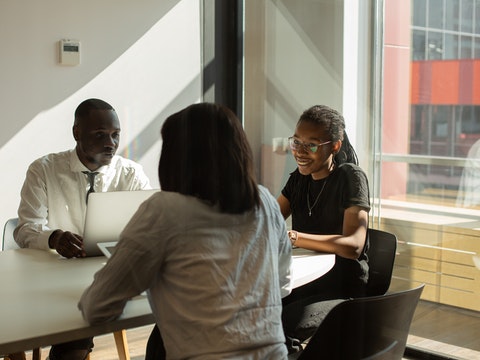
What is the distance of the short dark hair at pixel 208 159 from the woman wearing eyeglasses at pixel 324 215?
71cm

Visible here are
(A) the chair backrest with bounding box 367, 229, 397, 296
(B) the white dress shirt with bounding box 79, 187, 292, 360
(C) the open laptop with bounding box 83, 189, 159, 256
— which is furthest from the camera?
(A) the chair backrest with bounding box 367, 229, 397, 296

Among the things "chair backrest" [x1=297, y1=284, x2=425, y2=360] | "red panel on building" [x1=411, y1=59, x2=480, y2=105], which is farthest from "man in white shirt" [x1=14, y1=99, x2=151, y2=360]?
"red panel on building" [x1=411, y1=59, x2=480, y2=105]

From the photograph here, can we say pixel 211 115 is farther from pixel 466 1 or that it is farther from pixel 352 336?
pixel 466 1

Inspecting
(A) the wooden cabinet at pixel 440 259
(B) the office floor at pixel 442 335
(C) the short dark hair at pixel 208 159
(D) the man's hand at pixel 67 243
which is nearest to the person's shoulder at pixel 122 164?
(D) the man's hand at pixel 67 243

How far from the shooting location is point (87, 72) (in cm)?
308

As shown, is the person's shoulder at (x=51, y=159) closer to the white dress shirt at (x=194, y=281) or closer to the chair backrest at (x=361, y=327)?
the white dress shirt at (x=194, y=281)

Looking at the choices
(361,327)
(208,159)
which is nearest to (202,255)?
(208,159)

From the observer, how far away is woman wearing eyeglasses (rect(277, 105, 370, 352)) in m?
2.01

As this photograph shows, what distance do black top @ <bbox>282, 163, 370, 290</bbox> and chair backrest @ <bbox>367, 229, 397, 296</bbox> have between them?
4cm

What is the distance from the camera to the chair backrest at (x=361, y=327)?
4.23ft

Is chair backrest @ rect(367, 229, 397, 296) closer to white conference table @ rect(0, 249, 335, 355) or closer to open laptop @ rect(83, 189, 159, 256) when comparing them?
white conference table @ rect(0, 249, 335, 355)

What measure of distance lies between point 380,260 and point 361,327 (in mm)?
861

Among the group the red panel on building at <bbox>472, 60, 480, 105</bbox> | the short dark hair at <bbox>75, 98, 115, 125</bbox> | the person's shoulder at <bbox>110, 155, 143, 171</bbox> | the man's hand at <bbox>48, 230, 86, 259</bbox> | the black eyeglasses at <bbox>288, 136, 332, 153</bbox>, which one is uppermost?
the red panel on building at <bbox>472, 60, 480, 105</bbox>

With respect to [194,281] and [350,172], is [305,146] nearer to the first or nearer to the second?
[350,172]
